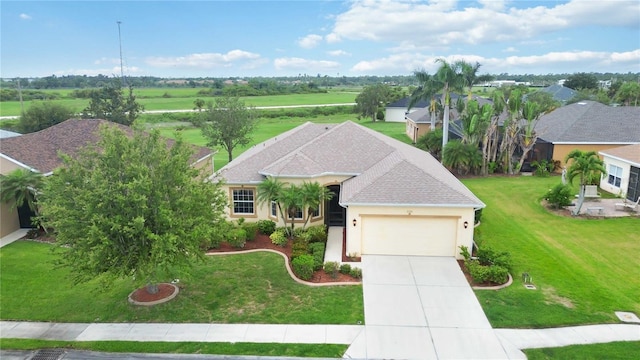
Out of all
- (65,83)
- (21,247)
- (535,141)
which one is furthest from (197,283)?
(65,83)

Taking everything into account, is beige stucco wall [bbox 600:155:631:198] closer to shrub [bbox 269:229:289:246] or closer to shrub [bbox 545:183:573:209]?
shrub [bbox 545:183:573:209]

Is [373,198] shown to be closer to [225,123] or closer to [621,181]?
[621,181]

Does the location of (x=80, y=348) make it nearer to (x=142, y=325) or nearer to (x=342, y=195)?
(x=142, y=325)

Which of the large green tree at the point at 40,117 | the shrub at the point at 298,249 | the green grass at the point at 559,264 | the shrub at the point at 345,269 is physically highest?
the large green tree at the point at 40,117

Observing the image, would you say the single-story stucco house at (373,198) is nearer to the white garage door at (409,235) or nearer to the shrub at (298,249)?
the white garage door at (409,235)

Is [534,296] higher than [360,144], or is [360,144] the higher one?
[360,144]

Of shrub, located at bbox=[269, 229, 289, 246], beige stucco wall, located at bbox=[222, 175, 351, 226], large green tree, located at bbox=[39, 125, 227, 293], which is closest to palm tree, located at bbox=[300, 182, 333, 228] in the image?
beige stucco wall, located at bbox=[222, 175, 351, 226]

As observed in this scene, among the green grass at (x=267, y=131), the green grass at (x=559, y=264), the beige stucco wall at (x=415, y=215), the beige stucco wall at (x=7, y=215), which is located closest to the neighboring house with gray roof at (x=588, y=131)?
the green grass at (x=559, y=264)
